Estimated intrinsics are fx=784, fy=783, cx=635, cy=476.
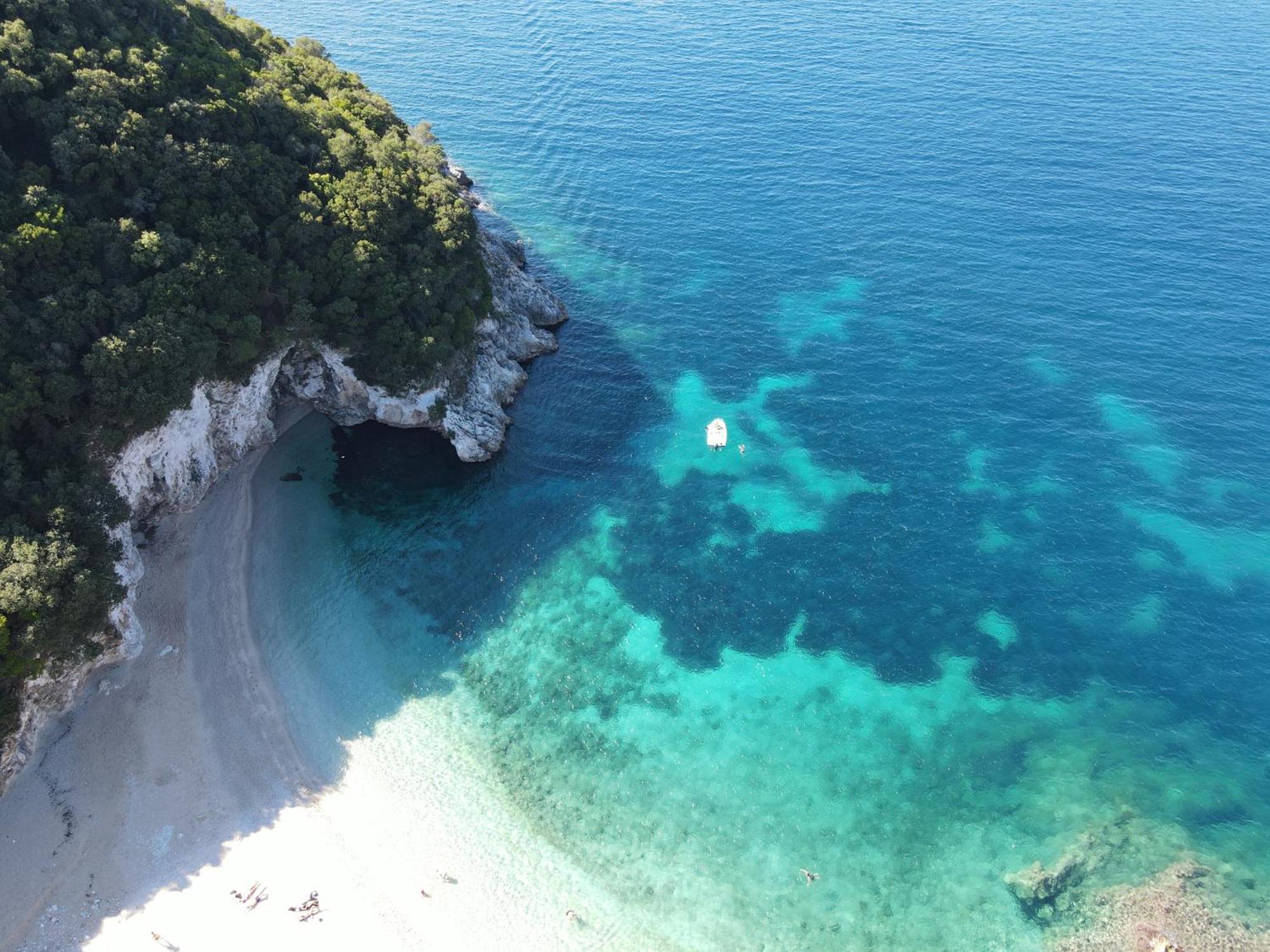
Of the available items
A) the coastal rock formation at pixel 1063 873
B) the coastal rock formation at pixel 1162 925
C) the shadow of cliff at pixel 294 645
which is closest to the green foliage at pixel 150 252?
the shadow of cliff at pixel 294 645

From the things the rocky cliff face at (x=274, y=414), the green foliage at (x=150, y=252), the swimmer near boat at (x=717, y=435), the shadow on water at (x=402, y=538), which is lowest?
the shadow on water at (x=402, y=538)

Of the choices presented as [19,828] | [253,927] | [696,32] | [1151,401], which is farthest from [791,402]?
[696,32]

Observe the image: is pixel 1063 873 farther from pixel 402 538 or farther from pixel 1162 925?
pixel 402 538

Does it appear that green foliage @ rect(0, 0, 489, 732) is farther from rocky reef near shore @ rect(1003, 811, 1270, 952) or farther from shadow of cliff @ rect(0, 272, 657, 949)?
rocky reef near shore @ rect(1003, 811, 1270, 952)

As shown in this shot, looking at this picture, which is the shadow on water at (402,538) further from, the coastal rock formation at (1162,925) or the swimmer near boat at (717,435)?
the coastal rock formation at (1162,925)

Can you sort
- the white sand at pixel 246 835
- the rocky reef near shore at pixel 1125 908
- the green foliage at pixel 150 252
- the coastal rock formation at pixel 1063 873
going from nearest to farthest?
the white sand at pixel 246 835 < the rocky reef near shore at pixel 1125 908 < the green foliage at pixel 150 252 < the coastal rock formation at pixel 1063 873

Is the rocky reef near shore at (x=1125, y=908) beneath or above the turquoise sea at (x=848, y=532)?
beneath

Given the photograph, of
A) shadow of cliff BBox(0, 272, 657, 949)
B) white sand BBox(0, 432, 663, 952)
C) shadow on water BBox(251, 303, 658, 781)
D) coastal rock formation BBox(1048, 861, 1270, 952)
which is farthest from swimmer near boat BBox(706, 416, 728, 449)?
coastal rock formation BBox(1048, 861, 1270, 952)
